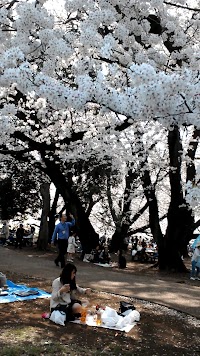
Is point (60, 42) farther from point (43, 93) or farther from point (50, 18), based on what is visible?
point (43, 93)

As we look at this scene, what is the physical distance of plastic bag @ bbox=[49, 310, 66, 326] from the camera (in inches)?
226

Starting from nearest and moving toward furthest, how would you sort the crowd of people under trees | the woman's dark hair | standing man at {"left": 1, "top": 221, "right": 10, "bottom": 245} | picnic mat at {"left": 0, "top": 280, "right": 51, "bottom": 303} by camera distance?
the woman's dark hair → picnic mat at {"left": 0, "top": 280, "right": 51, "bottom": 303} → the crowd of people under trees → standing man at {"left": 1, "top": 221, "right": 10, "bottom": 245}

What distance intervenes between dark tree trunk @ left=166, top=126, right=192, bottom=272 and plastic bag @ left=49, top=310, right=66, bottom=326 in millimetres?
8017

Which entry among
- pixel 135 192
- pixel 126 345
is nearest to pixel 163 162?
pixel 135 192

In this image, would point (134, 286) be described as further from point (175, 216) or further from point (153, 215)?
point (153, 215)

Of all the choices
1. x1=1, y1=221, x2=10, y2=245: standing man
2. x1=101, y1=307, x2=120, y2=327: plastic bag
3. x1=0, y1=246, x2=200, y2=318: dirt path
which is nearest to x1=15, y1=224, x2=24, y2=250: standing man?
x1=1, y1=221, x2=10, y2=245: standing man

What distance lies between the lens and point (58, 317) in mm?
5754

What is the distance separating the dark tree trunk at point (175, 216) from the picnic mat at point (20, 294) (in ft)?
21.5

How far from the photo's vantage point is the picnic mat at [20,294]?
23.0 feet

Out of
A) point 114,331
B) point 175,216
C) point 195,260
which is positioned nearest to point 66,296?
point 114,331

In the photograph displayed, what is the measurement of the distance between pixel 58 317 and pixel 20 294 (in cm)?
165

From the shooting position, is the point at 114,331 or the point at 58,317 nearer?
the point at 114,331

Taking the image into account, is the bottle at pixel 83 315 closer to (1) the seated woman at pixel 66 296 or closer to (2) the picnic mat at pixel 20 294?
(1) the seated woman at pixel 66 296

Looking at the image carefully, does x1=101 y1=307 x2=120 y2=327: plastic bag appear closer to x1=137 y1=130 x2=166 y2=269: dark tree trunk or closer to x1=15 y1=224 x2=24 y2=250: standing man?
x1=137 y1=130 x2=166 y2=269: dark tree trunk
